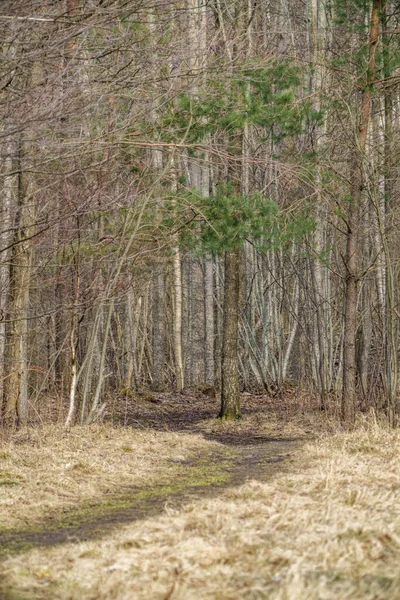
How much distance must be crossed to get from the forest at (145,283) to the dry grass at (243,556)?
0.02 metres

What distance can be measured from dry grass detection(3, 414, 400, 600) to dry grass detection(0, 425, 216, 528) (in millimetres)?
1424

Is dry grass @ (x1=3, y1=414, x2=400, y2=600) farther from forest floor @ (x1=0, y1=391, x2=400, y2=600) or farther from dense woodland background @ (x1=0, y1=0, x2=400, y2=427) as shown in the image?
dense woodland background @ (x1=0, y1=0, x2=400, y2=427)

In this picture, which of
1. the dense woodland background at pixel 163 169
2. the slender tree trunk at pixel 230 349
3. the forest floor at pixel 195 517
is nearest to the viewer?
the forest floor at pixel 195 517

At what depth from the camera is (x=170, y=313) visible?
2786 cm

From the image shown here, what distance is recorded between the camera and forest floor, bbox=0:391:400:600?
3.92 m

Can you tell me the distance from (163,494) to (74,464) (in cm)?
138

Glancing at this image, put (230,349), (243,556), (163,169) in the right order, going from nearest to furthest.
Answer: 1. (243,556)
2. (163,169)
3. (230,349)

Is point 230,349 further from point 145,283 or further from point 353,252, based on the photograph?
point 145,283

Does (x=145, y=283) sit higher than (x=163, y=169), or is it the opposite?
(x=163, y=169)

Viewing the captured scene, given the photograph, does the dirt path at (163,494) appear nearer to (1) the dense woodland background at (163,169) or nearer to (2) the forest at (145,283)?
(2) the forest at (145,283)

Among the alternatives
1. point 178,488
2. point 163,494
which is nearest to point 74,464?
point 178,488

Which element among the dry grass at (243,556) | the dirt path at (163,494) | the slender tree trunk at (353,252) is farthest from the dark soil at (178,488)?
the slender tree trunk at (353,252)

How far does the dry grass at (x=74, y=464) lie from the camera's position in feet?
21.5

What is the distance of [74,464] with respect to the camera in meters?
7.95
